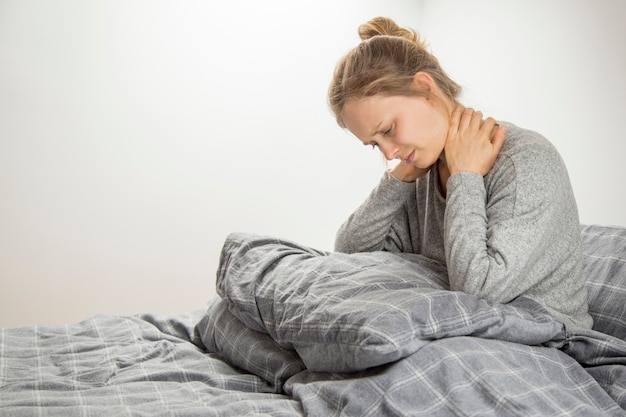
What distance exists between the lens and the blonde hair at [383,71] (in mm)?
1487

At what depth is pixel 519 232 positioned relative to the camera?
1.33 metres

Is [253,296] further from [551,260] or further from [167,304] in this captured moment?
[167,304]

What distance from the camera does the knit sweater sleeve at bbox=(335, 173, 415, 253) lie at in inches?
68.7

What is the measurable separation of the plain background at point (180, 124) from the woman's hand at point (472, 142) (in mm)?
1016

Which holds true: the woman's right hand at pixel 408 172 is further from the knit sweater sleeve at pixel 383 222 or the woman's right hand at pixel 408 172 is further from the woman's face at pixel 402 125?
the woman's face at pixel 402 125

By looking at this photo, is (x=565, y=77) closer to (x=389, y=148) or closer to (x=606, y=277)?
(x=606, y=277)

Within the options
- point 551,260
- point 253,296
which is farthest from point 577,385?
point 253,296

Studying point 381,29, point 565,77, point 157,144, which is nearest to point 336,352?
point 381,29

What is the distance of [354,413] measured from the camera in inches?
42.4

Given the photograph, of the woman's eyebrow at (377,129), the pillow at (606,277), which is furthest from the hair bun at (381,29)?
the pillow at (606,277)

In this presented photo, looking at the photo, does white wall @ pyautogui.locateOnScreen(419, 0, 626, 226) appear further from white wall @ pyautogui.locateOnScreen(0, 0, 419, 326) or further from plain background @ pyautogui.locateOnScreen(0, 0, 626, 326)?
white wall @ pyautogui.locateOnScreen(0, 0, 419, 326)

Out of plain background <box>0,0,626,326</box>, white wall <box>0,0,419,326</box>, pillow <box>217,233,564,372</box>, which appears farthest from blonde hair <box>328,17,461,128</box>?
white wall <box>0,0,419,326</box>

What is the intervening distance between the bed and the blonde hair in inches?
13.9

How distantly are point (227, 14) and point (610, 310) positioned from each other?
2.23 m
